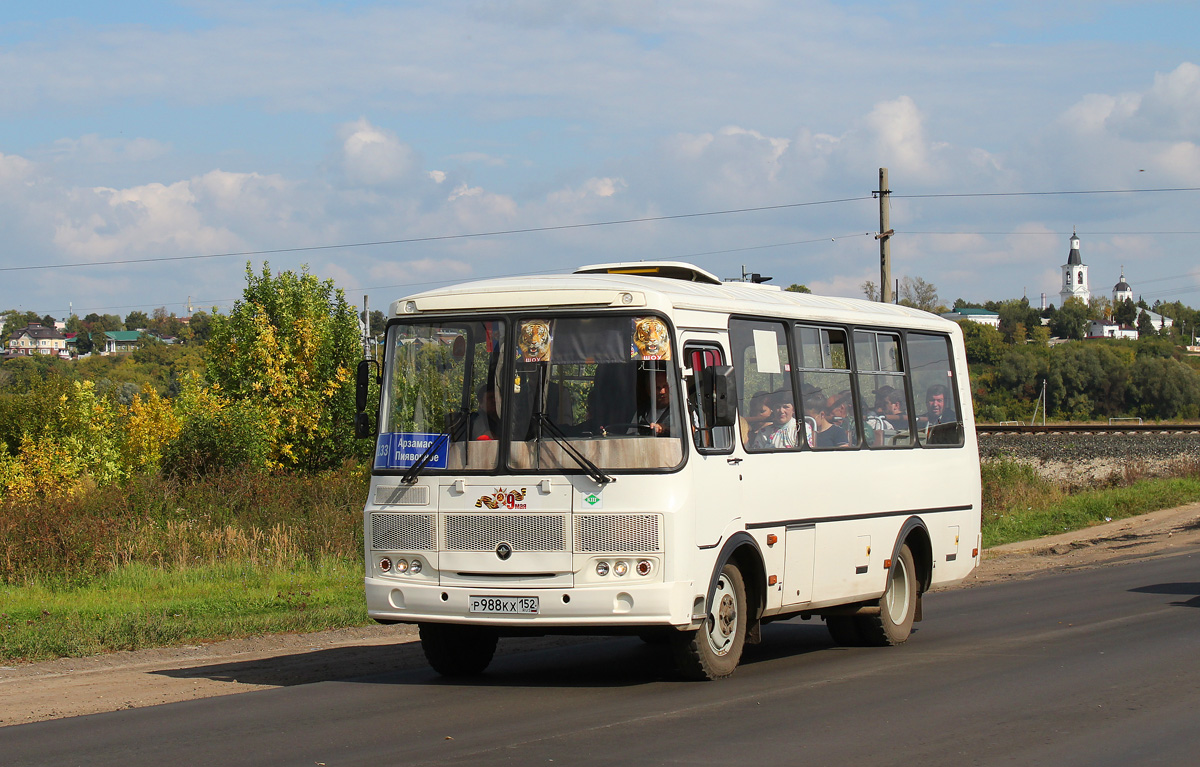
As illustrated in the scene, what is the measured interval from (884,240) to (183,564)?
22.7 metres

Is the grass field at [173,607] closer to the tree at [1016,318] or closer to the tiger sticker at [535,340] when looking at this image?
the tiger sticker at [535,340]

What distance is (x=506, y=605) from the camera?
939 cm

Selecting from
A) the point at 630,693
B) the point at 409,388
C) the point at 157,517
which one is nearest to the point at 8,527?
the point at 157,517

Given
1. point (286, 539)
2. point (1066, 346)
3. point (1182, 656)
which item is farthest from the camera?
point (1066, 346)

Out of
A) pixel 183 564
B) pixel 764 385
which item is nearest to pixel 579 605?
pixel 764 385

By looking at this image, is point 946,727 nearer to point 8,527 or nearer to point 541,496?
point 541,496

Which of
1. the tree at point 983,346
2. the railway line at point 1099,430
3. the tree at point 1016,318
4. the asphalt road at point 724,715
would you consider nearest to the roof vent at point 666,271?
the asphalt road at point 724,715

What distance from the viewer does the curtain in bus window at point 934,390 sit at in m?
13.4

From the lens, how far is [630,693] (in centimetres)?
960

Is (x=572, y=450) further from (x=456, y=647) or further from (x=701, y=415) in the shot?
(x=456, y=647)

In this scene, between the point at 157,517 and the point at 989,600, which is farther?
the point at 157,517

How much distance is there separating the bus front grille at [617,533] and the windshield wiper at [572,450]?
270 mm

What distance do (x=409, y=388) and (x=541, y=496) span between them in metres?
1.47

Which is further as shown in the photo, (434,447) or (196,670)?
(196,670)
